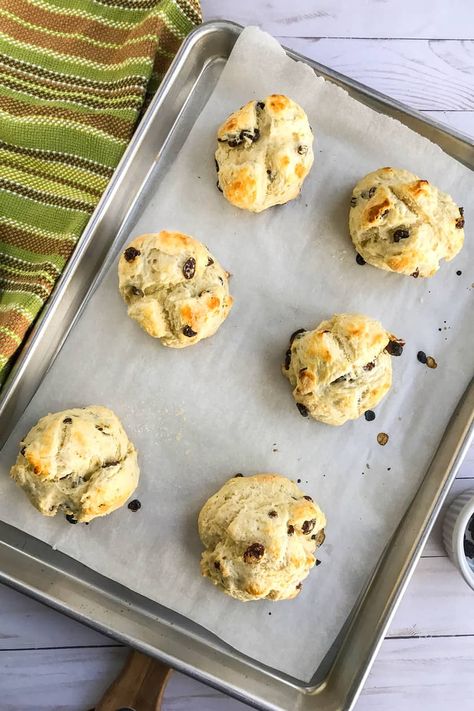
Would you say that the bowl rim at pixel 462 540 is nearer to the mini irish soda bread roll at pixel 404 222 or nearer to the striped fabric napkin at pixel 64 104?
the mini irish soda bread roll at pixel 404 222

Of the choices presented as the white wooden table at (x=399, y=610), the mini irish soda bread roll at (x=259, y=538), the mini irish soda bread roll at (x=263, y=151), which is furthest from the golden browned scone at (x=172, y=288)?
the white wooden table at (x=399, y=610)

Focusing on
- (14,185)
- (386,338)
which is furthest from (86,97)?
(386,338)

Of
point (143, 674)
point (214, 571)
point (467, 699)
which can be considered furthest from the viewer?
point (467, 699)

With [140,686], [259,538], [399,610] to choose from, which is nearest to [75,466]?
[259,538]

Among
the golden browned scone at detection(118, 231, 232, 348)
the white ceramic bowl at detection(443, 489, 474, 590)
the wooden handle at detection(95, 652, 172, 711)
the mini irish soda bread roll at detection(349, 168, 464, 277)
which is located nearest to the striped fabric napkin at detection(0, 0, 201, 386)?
the golden browned scone at detection(118, 231, 232, 348)

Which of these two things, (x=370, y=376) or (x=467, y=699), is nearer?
(x=370, y=376)

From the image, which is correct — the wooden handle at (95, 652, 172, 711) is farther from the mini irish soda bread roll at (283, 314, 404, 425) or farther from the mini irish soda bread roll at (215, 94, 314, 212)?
the mini irish soda bread roll at (215, 94, 314, 212)

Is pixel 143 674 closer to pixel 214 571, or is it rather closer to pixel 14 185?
pixel 214 571
